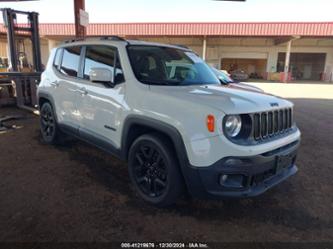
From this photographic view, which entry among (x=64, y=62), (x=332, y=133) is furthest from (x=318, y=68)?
(x=64, y=62)

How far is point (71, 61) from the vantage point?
14.3ft

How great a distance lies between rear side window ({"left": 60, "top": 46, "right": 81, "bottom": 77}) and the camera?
418cm

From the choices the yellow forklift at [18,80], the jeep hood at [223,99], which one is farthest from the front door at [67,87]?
the yellow forklift at [18,80]

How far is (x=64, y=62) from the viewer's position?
179 inches

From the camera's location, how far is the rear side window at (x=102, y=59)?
11.1 ft

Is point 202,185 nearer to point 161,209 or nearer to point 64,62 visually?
point 161,209

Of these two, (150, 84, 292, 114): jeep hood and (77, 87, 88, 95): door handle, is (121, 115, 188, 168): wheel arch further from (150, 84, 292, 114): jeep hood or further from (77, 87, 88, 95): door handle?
(77, 87, 88, 95): door handle

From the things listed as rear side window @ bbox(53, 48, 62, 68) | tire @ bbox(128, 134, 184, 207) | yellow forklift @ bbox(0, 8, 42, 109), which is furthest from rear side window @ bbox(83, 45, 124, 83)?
yellow forklift @ bbox(0, 8, 42, 109)

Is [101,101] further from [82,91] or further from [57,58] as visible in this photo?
[57,58]

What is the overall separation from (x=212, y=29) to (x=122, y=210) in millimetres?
25733

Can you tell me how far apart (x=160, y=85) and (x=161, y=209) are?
1.44m

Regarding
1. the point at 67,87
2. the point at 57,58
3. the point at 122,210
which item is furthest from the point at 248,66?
the point at 122,210

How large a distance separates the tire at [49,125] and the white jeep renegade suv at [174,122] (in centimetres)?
78

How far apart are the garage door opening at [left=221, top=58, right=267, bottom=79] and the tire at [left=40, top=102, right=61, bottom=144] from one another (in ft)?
110
